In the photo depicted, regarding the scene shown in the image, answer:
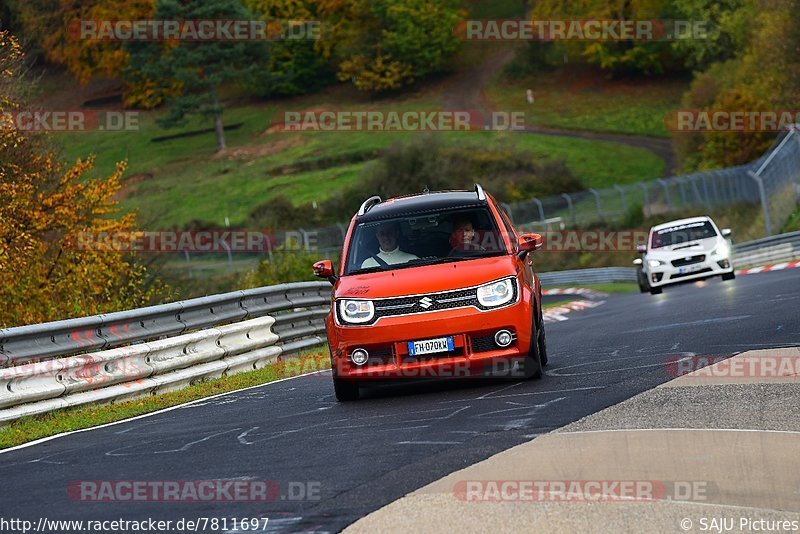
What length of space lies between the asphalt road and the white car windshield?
13.5 metres

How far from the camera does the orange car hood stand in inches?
490

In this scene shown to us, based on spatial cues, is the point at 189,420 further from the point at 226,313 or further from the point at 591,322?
the point at 591,322

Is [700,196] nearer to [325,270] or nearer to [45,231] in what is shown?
[45,231]

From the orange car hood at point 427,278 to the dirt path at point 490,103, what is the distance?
211 ft

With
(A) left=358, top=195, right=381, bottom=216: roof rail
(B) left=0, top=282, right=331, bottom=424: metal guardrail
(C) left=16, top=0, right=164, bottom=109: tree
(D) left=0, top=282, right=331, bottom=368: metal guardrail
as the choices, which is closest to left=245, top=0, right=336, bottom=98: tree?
(C) left=16, top=0, right=164, bottom=109: tree

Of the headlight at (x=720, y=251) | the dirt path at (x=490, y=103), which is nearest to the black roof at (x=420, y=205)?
the headlight at (x=720, y=251)

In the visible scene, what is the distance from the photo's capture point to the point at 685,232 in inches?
1180

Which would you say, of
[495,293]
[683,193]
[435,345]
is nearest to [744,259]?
[683,193]

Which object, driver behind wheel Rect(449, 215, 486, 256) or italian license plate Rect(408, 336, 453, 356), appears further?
driver behind wheel Rect(449, 215, 486, 256)

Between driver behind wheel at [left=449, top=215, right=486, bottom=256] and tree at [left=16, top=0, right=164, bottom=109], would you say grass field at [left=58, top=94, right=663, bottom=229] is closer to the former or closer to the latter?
tree at [left=16, top=0, right=164, bottom=109]

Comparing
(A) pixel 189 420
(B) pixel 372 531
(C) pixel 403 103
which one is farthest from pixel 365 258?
(C) pixel 403 103

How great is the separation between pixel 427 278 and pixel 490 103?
3427 inches

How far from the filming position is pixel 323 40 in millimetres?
110750

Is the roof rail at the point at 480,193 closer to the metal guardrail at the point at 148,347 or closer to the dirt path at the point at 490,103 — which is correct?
the metal guardrail at the point at 148,347
